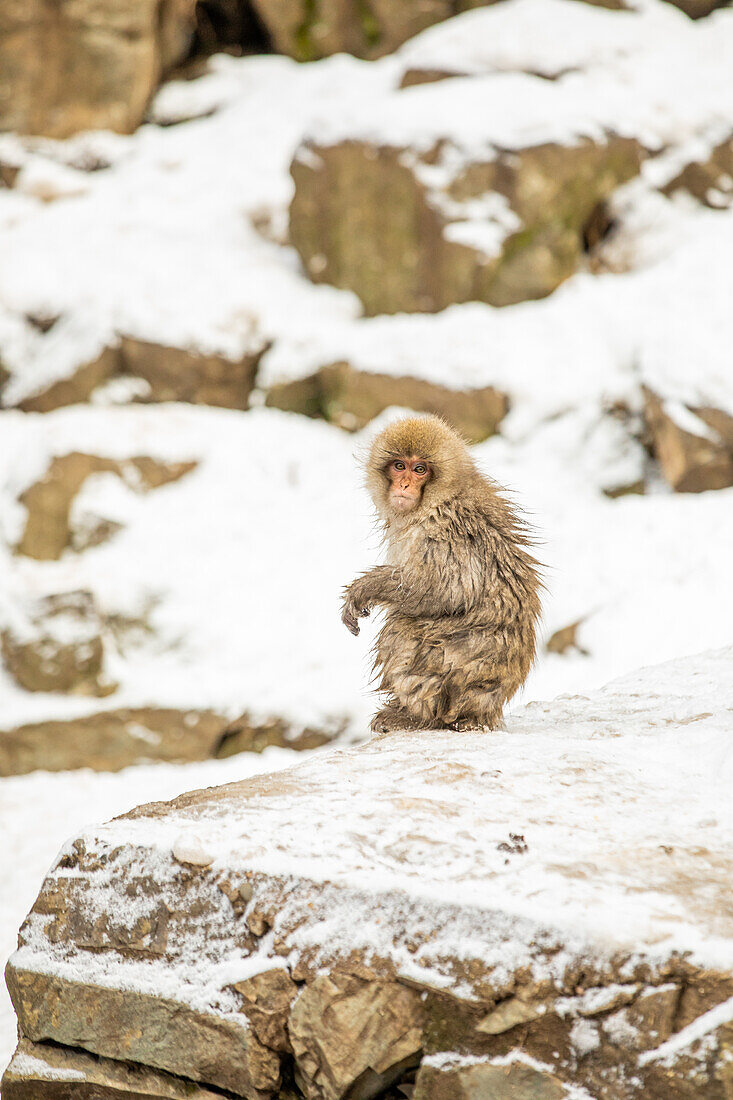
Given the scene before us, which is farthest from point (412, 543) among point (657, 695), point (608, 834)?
point (608, 834)

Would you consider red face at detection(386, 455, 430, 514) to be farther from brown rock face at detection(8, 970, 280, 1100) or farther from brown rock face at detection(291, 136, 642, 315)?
brown rock face at detection(291, 136, 642, 315)

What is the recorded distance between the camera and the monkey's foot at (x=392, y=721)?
124 inches

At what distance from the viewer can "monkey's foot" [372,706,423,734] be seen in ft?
10.3

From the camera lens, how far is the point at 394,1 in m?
11.5

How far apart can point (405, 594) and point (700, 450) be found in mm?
4541

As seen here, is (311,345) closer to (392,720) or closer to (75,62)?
(75,62)

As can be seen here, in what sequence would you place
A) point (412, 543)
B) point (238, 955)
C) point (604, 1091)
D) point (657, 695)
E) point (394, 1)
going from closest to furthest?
point (604, 1091), point (238, 955), point (412, 543), point (657, 695), point (394, 1)

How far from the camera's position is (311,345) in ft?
28.2

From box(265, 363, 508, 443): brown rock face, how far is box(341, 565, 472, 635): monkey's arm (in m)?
4.64

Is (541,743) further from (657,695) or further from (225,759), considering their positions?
(225,759)

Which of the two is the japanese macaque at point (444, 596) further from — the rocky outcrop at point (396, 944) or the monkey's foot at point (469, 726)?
the rocky outcrop at point (396, 944)

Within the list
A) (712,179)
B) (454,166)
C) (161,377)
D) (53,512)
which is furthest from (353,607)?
(712,179)

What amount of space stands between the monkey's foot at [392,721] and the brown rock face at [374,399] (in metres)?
4.77

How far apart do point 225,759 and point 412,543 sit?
362 centimetres
